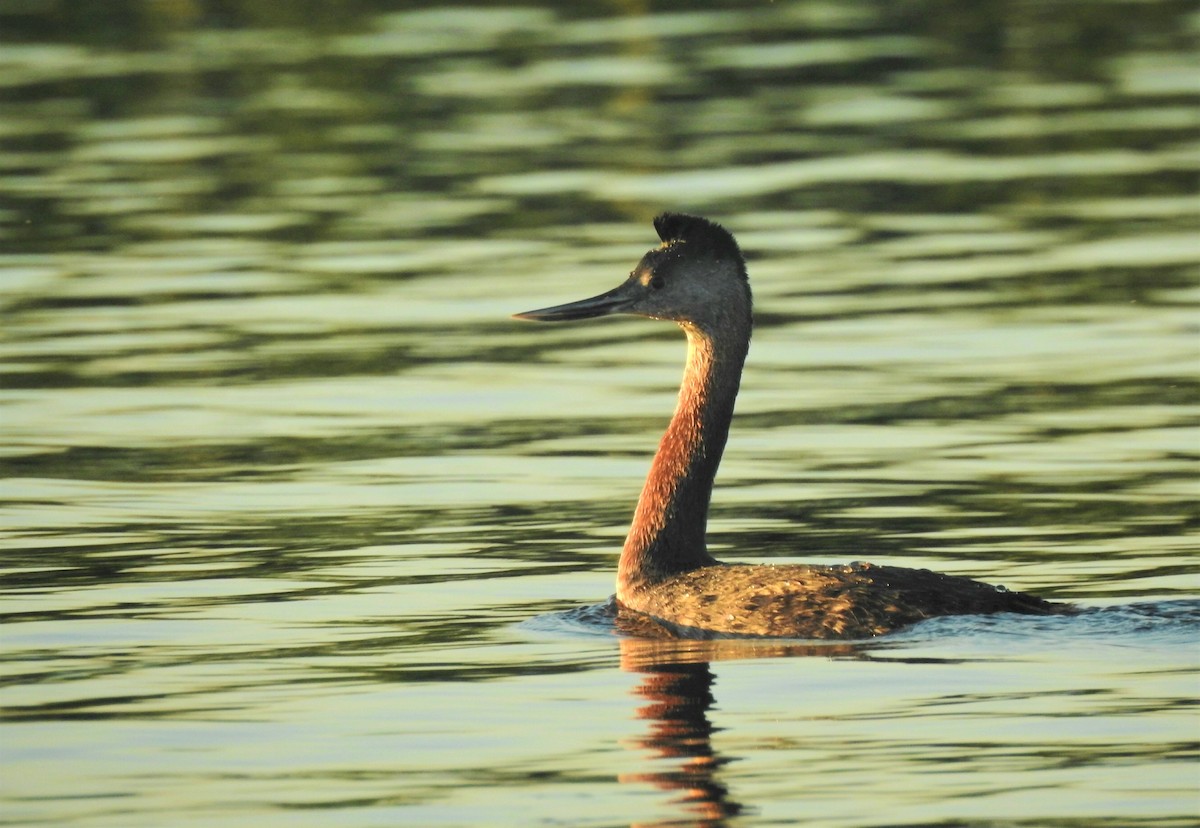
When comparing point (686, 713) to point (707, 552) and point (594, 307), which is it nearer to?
point (707, 552)

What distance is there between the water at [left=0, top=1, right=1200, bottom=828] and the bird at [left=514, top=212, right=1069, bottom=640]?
16 centimetres

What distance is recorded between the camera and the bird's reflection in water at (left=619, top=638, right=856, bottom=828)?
9.20 meters

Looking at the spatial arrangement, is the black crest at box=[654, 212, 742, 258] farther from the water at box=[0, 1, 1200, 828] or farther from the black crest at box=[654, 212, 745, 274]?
the water at box=[0, 1, 1200, 828]

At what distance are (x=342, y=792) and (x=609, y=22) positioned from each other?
29.2 meters

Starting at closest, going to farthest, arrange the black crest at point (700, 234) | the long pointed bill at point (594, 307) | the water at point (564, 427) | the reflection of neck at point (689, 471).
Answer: the water at point (564, 427), the reflection of neck at point (689, 471), the black crest at point (700, 234), the long pointed bill at point (594, 307)

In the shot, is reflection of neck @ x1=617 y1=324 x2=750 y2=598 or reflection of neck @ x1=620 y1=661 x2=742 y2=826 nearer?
reflection of neck @ x1=620 y1=661 x2=742 y2=826

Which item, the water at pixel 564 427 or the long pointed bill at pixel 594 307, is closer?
the water at pixel 564 427

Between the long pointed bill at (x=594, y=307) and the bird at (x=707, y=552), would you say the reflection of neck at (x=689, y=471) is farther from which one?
the long pointed bill at (x=594, y=307)

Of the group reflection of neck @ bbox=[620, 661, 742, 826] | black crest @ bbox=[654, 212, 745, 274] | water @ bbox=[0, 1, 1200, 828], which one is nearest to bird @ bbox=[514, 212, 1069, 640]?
black crest @ bbox=[654, 212, 745, 274]

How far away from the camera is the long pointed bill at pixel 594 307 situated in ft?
43.0

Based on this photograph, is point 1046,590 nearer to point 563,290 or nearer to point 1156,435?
point 1156,435

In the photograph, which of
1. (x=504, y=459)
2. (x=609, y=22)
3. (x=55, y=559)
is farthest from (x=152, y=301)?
(x=609, y=22)

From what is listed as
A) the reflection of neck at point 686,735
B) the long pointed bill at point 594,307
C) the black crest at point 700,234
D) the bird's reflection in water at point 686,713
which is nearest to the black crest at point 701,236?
the black crest at point 700,234

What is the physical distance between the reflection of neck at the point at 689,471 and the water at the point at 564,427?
37 centimetres
